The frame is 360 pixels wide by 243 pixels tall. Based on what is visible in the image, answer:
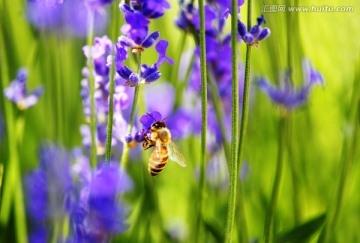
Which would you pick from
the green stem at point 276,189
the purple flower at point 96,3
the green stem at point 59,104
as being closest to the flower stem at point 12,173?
the green stem at point 59,104

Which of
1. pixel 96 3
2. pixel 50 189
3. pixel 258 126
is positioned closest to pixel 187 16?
pixel 96 3

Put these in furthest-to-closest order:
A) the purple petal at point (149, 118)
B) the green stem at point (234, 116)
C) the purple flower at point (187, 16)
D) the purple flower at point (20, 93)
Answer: the purple flower at point (20, 93) → the purple flower at point (187, 16) → the purple petal at point (149, 118) → the green stem at point (234, 116)

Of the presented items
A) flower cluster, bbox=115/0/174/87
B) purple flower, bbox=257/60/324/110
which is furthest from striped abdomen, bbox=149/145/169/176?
purple flower, bbox=257/60/324/110

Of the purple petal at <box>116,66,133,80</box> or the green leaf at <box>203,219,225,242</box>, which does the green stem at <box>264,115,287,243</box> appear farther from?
the purple petal at <box>116,66,133,80</box>

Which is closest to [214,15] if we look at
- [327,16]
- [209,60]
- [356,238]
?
[209,60]

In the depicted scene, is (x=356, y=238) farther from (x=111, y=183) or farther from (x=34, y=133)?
(x=34, y=133)

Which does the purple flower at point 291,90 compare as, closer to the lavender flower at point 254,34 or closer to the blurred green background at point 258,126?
the blurred green background at point 258,126

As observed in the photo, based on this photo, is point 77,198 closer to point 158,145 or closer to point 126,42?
point 158,145
